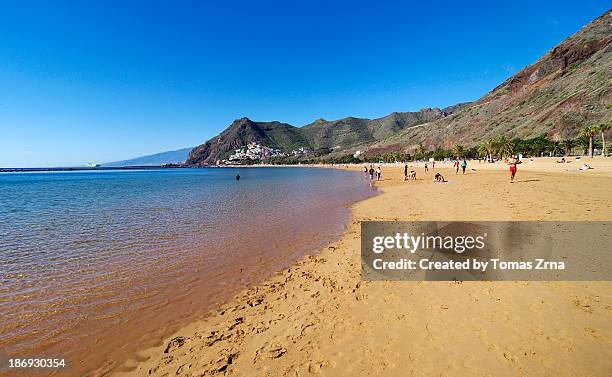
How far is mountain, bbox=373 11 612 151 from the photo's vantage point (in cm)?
8638

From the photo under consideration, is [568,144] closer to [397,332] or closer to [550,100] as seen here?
[550,100]

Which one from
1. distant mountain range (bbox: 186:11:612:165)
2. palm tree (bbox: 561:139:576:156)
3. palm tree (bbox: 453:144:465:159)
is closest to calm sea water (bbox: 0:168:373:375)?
palm tree (bbox: 561:139:576:156)

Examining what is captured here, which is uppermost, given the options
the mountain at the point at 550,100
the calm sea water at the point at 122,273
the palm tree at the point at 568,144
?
the mountain at the point at 550,100

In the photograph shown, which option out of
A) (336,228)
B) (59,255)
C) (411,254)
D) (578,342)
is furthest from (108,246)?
(578,342)

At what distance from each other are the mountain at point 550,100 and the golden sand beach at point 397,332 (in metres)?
99.5

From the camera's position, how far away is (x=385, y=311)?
19.6 ft

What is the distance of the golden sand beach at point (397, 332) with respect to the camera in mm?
4305

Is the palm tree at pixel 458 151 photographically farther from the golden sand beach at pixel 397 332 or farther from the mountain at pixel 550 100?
the golden sand beach at pixel 397 332

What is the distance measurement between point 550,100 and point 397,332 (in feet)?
472

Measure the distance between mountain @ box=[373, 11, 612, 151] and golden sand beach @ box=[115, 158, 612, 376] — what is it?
99.5 metres

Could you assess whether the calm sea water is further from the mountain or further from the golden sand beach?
the mountain

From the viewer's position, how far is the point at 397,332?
5.20 m

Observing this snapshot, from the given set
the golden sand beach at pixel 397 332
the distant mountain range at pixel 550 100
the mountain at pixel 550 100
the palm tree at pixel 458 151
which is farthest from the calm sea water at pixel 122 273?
the distant mountain range at pixel 550 100

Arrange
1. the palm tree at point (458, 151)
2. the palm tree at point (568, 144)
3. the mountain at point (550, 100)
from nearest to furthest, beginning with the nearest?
the palm tree at point (568, 144) < the mountain at point (550, 100) < the palm tree at point (458, 151)
